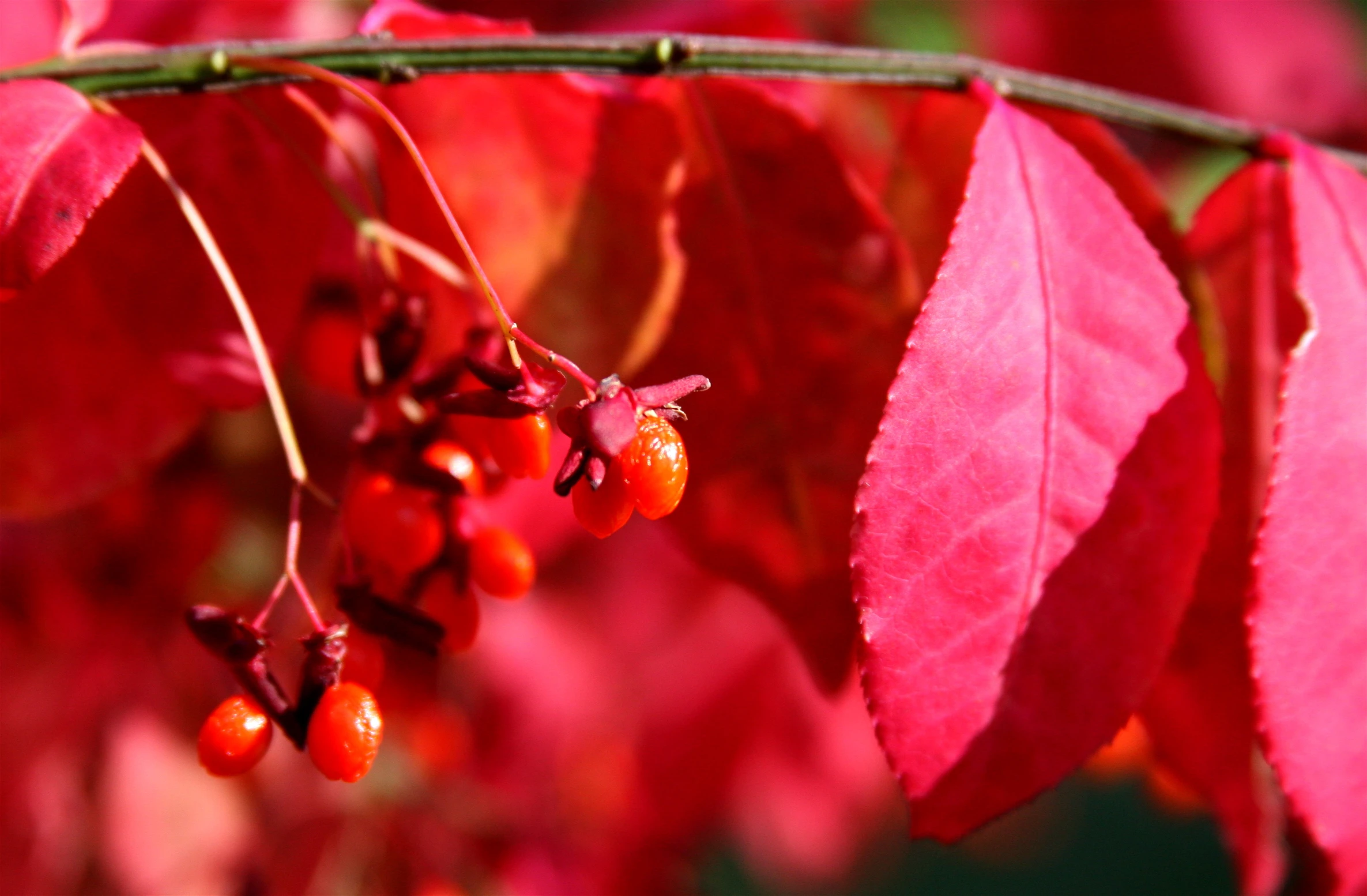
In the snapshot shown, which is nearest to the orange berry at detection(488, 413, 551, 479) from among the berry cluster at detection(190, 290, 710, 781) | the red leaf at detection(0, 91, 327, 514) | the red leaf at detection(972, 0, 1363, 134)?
the berry cluster at detection(190, 290, 710, 781)

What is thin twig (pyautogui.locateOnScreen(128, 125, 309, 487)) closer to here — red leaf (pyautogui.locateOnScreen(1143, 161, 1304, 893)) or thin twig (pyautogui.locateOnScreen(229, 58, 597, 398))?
thin twig (pyautogui.locateOnScreen(229, 58, 597, 398))

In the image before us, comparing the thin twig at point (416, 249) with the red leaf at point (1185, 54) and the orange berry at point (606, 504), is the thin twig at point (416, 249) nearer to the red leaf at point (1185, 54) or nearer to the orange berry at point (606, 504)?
the orange berry at point (606, 504)

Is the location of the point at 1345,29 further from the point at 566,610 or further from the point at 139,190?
the point at 139,190

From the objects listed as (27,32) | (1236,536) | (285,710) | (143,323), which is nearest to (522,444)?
(285,710)

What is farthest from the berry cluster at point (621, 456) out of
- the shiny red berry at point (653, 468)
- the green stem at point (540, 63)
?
the green stem at point (540, 63)

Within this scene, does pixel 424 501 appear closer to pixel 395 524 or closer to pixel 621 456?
pixel 395 524

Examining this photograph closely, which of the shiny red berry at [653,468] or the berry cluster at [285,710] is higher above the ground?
the shiny red berry at [653,468]
